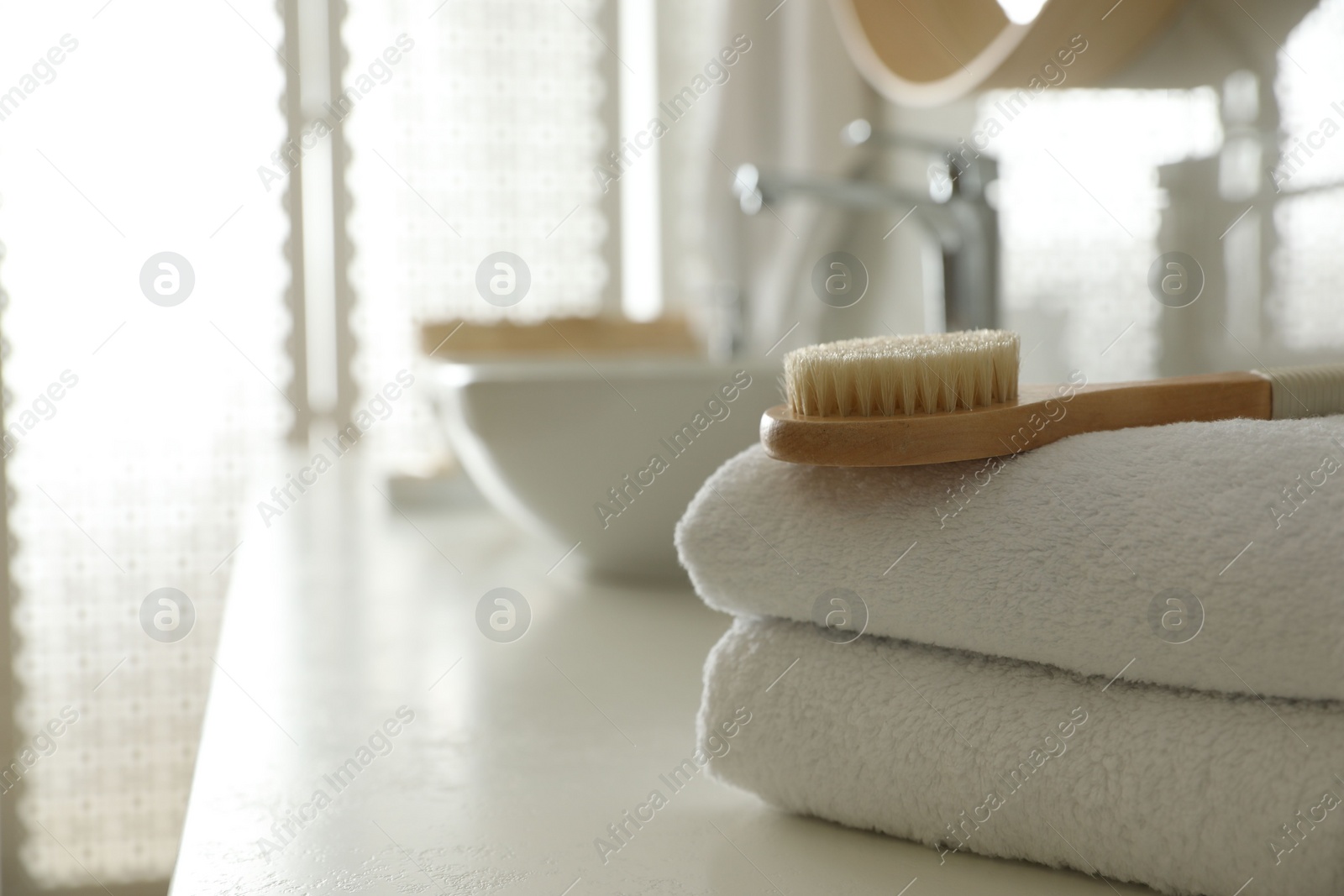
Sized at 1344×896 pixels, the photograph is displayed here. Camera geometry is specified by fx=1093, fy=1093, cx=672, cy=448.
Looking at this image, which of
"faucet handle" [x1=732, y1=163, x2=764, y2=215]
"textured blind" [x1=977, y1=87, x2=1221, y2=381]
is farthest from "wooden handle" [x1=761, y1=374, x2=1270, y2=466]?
"faucet handle" [x1=732, y1=163, x2=764, y2=215]

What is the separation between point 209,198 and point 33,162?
25cm

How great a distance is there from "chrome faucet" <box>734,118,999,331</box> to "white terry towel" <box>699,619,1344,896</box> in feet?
1.64

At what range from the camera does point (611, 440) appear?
665 mm

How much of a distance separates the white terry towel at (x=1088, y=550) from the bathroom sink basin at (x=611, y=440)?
0.28 meters

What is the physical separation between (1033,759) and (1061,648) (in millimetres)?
34

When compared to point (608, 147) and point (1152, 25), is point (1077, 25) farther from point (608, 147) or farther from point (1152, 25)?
point (608, 147)

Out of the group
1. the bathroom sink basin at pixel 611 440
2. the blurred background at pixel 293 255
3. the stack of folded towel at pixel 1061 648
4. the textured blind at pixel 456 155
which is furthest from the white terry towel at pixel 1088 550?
the textured blind at pixel 456 155

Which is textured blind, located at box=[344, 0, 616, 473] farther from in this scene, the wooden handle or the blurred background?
the wooden handle

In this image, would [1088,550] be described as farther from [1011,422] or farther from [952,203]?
[952,203]

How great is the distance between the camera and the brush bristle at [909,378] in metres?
0.32

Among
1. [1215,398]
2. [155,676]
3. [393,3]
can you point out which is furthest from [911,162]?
[155,676]

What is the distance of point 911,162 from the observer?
1108mm

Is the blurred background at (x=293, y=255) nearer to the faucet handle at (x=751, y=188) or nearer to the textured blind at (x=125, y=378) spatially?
the textured blind at (x=125, y=378)

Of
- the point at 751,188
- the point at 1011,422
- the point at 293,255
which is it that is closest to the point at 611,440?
the point at 751,188
